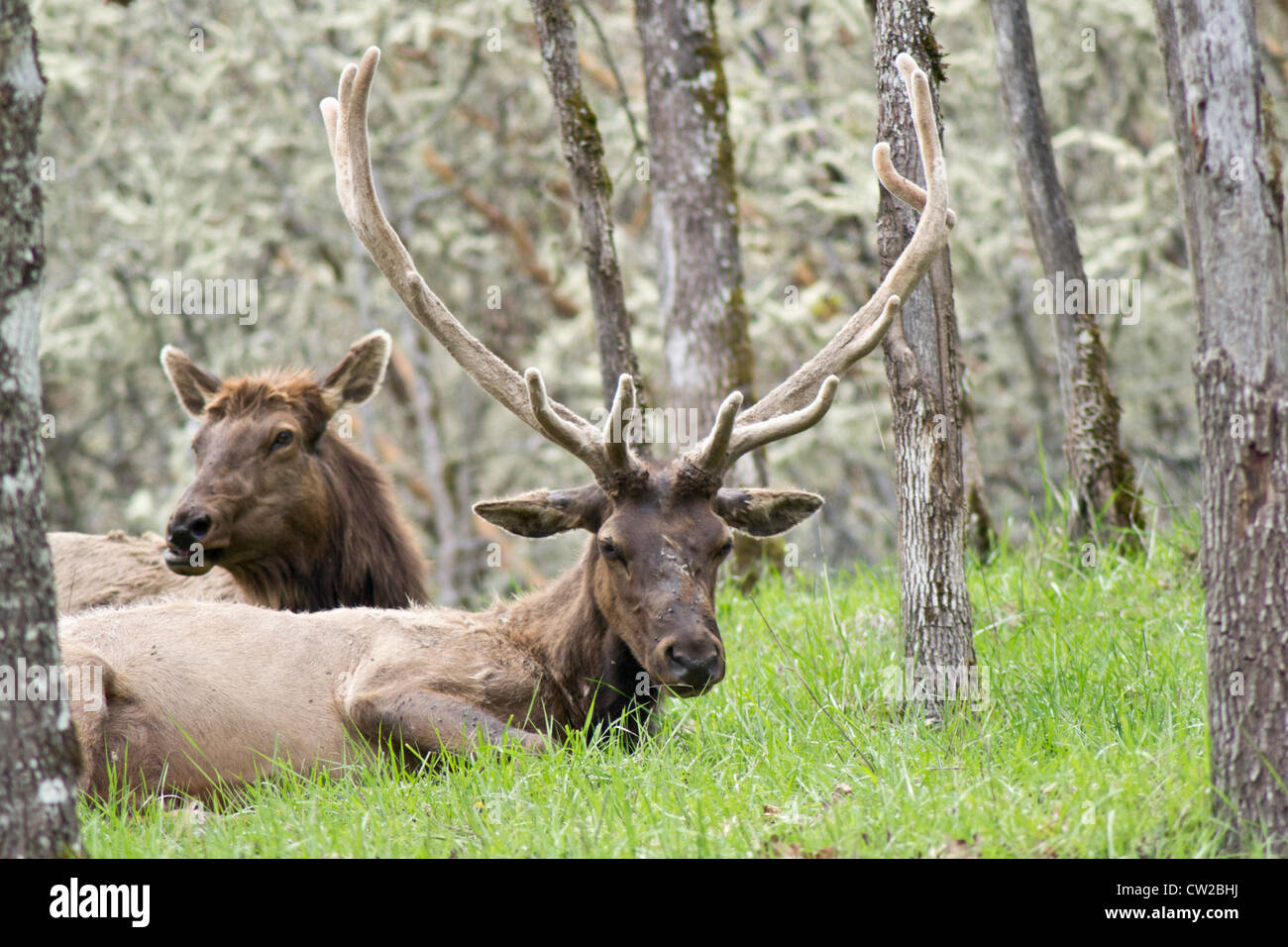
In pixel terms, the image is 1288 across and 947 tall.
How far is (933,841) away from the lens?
3988 millimetres

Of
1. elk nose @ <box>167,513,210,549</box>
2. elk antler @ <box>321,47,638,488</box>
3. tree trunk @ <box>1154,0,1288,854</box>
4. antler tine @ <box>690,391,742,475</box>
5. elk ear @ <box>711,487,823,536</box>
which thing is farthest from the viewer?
elk nose @ <box>167,513,210,549</box>

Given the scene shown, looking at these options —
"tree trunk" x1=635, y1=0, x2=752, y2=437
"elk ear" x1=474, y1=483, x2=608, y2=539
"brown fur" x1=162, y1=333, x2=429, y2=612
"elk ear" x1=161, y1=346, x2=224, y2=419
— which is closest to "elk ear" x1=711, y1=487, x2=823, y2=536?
"elk ear" x1=474, y1=483, x2=608, y2=539

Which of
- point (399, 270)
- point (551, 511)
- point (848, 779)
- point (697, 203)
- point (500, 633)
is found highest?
point (697, 203)

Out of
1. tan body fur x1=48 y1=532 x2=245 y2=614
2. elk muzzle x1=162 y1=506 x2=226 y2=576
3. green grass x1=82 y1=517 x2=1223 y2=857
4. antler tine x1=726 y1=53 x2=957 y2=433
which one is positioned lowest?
green grass x1=82 y1=517 x2=1223 y2=857

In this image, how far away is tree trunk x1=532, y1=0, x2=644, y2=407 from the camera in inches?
303

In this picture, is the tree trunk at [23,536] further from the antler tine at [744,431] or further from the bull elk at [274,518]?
the bull elk at [274,518]

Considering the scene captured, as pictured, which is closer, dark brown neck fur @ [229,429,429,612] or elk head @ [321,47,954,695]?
elk head @ [321,47,954,695]

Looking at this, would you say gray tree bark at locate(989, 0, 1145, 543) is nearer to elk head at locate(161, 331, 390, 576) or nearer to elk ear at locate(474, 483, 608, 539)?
elk ear at locate(474, 483, 608, 539)

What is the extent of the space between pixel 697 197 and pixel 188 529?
3.48 meters

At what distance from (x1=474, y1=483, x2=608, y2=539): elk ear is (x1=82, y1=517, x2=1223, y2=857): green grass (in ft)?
2.97

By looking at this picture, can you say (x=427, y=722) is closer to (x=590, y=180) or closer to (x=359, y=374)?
(x=359, y=374)

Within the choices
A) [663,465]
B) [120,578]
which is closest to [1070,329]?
[663,465]

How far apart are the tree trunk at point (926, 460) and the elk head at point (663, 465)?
17 cm

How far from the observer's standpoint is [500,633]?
20.4 feet
